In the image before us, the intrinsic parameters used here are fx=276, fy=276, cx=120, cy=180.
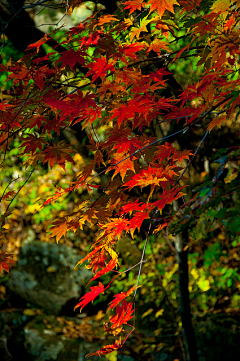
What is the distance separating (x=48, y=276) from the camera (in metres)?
5.07

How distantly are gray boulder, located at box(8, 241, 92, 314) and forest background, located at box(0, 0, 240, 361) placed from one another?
0.08 metres

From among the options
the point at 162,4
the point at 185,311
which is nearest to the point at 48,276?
the point at 185,311

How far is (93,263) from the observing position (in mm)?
1902

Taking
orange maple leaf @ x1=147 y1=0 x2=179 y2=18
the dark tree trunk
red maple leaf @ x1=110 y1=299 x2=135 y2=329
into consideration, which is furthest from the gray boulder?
orange maple leaf @ x1=147 y1=0 x2=179 y2=18

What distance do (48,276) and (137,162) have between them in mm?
3808

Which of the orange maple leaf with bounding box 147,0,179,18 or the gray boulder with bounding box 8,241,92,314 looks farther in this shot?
the gray boulder with bounding box 8,241,92,314

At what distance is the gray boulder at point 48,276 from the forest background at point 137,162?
0.27ft

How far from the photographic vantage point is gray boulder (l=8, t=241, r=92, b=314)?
4914 mm

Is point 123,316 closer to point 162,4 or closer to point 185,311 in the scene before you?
→ point 185,311

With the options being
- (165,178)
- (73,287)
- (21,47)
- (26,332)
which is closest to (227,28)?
(165,178)

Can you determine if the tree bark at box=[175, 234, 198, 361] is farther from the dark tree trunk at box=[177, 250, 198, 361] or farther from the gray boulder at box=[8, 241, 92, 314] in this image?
the gray boulder at box=[8, 241, 92, 314]

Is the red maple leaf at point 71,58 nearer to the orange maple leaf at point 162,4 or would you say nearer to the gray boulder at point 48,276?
the orange maple leaf at point 162,4

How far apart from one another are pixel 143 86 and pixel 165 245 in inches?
138

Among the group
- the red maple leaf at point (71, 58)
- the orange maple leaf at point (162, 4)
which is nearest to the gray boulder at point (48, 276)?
the red maple leaf at point (71, 58)
